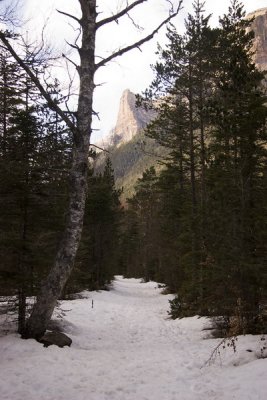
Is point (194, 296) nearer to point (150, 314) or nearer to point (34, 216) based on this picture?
point (150, 314)

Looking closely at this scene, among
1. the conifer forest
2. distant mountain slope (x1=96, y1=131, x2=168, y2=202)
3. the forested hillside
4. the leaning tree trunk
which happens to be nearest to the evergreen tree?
the forested hillside

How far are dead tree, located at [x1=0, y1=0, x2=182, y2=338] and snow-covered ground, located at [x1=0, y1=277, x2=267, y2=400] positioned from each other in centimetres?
83

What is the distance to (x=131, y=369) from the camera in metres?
7.69

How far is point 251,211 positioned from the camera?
1050 cm

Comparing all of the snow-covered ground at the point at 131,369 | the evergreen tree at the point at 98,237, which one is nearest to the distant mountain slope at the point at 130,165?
the evergreen tree at the point at 98,237

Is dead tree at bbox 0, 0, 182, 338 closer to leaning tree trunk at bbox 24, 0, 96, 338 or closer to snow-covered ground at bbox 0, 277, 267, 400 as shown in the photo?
leaning tree trunk at bbox 24, 0, 96, 338

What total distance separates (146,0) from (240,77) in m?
4.66

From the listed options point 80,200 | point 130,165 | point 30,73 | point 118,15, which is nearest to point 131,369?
point 80,200

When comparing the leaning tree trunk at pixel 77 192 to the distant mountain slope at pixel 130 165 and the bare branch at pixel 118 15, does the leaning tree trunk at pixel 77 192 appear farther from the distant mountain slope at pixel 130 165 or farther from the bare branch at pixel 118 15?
the distant mountain slope at pixel 130 165

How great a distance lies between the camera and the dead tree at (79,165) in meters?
8.67

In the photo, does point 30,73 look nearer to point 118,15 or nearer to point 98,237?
point 118,15

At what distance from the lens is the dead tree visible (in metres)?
8.67

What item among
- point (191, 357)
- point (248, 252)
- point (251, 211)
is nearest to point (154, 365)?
point (191, 357)

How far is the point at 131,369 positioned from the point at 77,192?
3.89m
